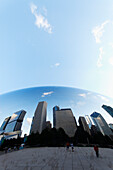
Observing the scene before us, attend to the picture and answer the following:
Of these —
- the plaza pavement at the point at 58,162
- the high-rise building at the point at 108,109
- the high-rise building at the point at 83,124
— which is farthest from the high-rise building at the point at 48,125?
the high-rise building at the point at 108,109

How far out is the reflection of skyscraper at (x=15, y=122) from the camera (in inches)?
173

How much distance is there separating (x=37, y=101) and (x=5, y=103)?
241 cm

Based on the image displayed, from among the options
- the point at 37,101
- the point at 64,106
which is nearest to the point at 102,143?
the point at 64,106

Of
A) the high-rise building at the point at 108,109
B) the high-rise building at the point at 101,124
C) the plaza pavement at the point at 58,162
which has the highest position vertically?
the high-rise building at the point at 108,109

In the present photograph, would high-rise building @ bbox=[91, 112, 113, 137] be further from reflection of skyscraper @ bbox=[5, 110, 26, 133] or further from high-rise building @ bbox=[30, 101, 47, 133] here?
reflection of skyscraper @ bbox=[5, 110, 26, 133]

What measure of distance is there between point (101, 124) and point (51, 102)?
4054mm

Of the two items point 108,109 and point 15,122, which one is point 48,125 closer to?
point 15,122

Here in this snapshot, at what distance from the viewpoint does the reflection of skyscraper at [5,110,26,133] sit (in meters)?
4.39

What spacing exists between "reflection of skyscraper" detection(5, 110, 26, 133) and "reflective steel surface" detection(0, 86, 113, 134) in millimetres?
265

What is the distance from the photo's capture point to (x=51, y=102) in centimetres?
621

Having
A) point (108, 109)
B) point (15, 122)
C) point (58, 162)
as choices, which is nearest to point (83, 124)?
point (108, 109)

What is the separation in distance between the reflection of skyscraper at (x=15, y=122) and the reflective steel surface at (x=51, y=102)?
265 millimetres

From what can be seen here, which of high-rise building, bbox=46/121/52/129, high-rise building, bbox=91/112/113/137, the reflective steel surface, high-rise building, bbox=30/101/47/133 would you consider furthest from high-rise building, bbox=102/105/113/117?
high-rise building, bbox=30/101/47/133

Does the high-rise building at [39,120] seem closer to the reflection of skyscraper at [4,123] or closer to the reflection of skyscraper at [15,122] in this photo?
the reflection of skyscraper at [15,122]
